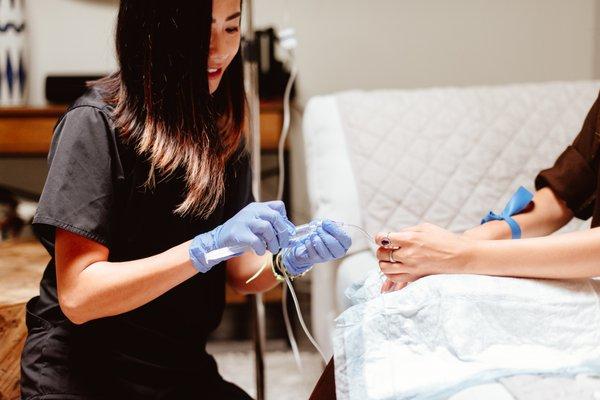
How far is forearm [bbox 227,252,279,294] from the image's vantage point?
4.52ft

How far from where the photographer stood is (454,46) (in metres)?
2.61

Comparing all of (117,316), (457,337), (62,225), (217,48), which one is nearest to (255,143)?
(217,48)

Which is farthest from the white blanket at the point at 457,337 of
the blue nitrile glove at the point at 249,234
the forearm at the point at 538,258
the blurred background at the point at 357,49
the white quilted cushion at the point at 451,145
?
the blurred background at the point at 357,49

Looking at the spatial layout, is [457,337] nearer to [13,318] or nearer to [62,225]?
[62,225]

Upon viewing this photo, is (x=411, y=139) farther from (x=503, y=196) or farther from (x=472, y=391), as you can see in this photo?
(x=472, y=391)

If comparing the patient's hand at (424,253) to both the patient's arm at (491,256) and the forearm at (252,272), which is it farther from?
the forearm at (252,272)

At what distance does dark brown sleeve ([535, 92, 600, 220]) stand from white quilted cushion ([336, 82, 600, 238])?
0.44m

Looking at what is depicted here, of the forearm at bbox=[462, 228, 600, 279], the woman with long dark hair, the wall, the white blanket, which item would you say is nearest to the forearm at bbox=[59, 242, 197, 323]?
the woman with long dark hair

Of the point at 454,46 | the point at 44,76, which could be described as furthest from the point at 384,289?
the point at 44,76

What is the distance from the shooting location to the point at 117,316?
3.98 ft

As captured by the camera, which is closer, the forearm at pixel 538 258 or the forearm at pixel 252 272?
the forearm at pixel 538 258

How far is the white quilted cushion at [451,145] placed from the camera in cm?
187

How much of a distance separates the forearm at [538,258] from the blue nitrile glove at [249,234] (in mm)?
309

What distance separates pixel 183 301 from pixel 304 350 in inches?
50.8
